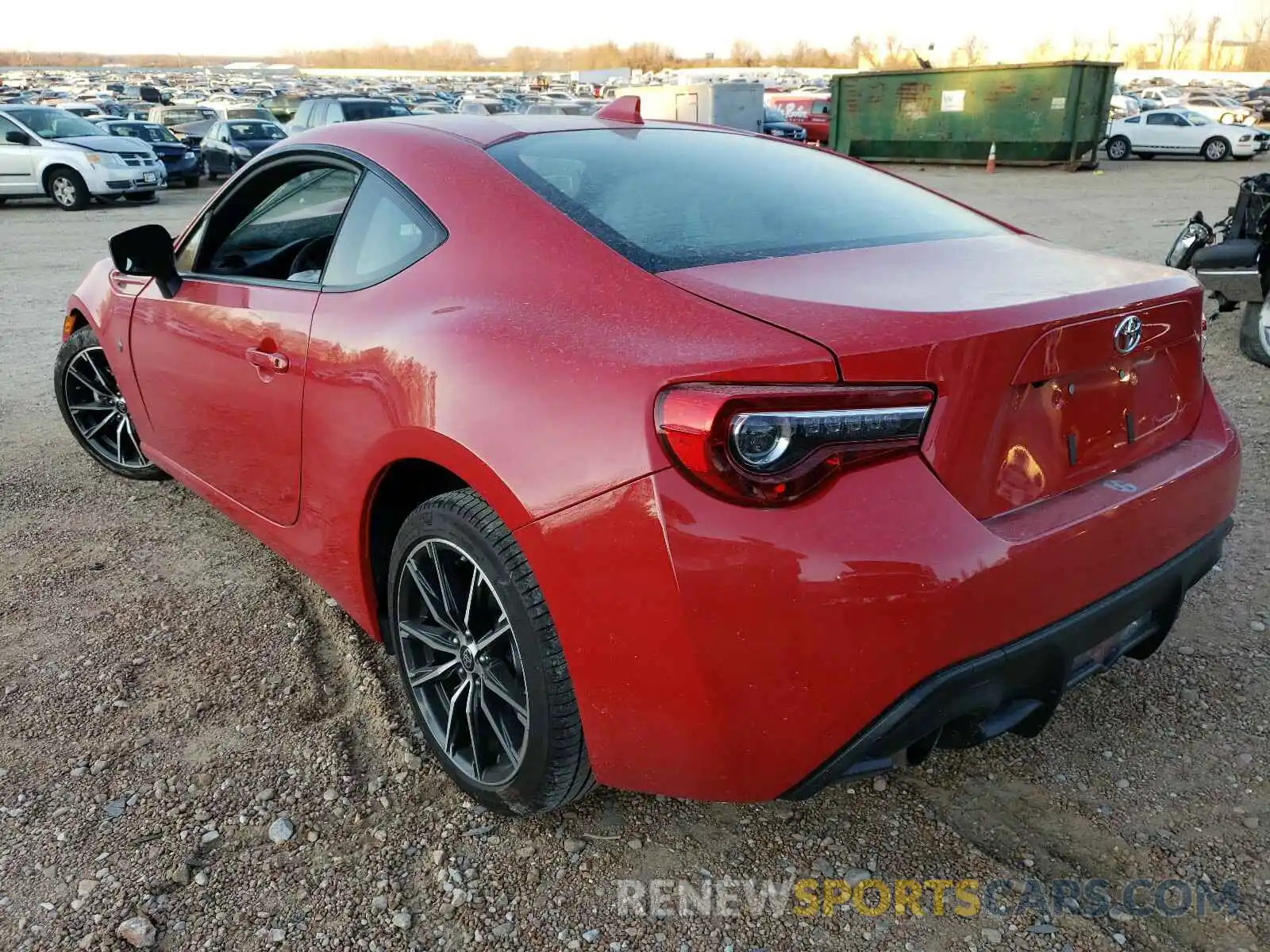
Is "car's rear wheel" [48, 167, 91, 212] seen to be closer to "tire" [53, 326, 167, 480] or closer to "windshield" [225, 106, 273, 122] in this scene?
"windshield" [225, 106, 273, 122]

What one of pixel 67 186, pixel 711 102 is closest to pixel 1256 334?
pixel 67 186

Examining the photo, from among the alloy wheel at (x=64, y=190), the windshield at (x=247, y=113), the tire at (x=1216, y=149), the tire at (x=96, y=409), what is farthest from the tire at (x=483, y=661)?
the tire at (x=1216, y=149)

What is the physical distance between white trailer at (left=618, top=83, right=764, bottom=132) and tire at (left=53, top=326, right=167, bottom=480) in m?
24.0

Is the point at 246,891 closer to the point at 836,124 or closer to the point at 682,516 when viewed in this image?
the point at 682,516

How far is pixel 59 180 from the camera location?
17.2m

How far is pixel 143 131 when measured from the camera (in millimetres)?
21797

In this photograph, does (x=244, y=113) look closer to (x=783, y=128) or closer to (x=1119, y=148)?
(x=783, y=128)

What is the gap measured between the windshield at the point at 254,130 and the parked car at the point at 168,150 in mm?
1001

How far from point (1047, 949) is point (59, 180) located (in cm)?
1979

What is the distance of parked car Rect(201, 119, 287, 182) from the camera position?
71.2 ft

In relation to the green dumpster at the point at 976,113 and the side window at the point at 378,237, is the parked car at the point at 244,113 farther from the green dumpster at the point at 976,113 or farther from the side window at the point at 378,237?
the side window at the point at 378,237

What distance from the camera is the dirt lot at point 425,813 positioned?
6.57 ft

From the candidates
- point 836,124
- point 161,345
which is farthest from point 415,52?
point 161,345

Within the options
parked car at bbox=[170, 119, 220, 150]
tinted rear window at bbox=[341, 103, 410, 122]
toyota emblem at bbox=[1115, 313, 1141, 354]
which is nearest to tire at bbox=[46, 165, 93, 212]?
tinted rear window at bbox=[341, 103, 410, 122]
